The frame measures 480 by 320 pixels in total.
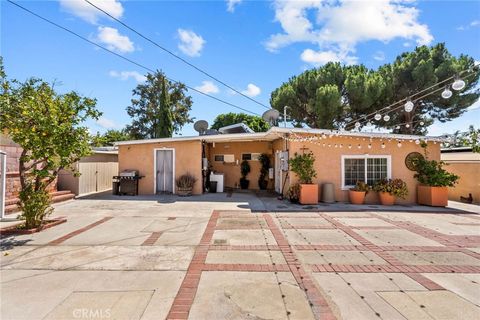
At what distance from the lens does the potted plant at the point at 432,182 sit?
8984mm

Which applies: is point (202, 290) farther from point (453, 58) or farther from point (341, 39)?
point (453, 58)

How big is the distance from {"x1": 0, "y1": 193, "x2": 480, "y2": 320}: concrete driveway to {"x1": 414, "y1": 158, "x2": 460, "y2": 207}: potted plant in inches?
105

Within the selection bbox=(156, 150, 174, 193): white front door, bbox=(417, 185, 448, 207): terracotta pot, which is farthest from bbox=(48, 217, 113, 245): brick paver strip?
bbox=(417, 185, 448, 207): terracotta pot

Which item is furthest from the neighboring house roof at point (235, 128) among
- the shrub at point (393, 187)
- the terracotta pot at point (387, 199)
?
the terracotta pot at point (387, 199)

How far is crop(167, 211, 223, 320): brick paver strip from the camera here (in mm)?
2613

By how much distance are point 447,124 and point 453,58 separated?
399cm

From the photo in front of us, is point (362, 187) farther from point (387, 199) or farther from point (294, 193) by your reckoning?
point (294, 193)

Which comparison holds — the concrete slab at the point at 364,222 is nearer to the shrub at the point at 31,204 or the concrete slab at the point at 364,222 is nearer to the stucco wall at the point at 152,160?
the stucco wall at the point at 152,160

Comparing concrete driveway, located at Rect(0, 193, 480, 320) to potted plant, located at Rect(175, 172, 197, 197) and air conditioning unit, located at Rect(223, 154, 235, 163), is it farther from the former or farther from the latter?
air conditioning unit, located at Rect(223, 154, 235, 163)

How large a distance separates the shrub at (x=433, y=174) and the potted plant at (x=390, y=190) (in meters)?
0.84

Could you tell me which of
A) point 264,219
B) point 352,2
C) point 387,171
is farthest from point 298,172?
point 352,2

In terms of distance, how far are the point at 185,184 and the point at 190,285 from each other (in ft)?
26.9

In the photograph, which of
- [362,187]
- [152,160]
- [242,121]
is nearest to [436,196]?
[362,187]

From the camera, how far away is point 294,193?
9.33m
